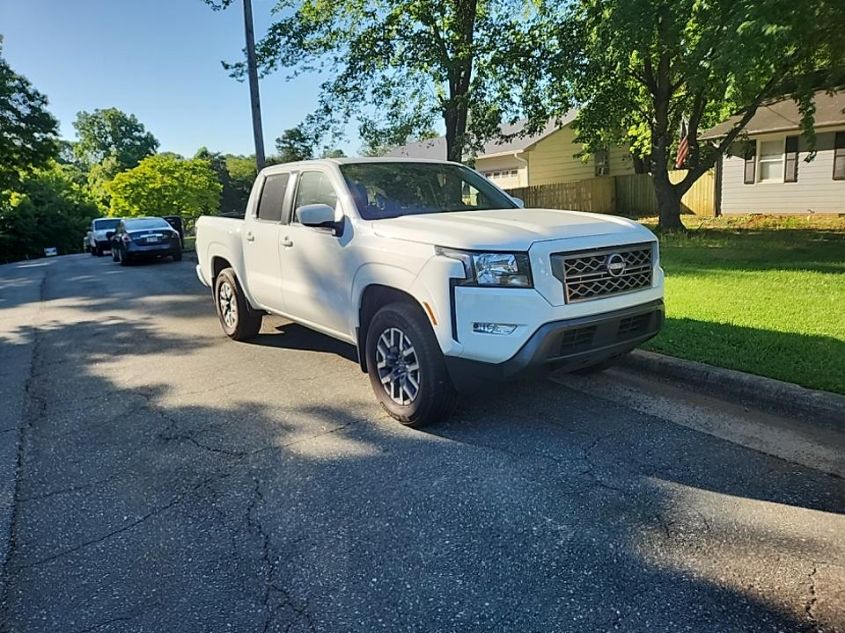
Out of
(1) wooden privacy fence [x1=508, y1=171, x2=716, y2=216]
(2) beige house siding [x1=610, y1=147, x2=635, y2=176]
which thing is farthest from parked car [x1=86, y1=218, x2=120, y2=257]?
(2) beige house siding [x1=610, y1=147, x2=635, y2=176]

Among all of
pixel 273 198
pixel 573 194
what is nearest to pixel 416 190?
pixel 273 198

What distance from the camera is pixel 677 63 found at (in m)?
13.1

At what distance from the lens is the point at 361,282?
15.0ft

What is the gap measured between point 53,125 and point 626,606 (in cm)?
3944

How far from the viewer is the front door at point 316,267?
15.9 feet

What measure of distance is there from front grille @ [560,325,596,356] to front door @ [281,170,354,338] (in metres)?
1.76

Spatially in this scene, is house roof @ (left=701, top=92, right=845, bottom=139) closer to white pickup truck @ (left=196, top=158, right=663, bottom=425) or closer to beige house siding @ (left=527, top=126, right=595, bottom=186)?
beige house siding @ (left=527, top=126, right=595, bottom=186)

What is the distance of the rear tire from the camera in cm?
682

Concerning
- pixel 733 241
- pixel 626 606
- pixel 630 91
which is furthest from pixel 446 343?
pixel 630 91

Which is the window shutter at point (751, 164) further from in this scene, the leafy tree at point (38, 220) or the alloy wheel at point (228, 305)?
the leafy tree at point (38, 220)

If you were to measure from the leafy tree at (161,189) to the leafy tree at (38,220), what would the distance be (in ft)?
9.68

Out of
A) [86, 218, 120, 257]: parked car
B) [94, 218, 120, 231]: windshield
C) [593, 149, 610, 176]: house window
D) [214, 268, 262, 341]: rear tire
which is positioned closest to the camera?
[214, 268, 262, 341]: rear tire

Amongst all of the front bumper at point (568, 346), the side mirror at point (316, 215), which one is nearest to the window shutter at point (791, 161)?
the front bumper at point (568, 346)

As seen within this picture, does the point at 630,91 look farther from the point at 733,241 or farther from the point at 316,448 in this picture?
the point at 316,448
